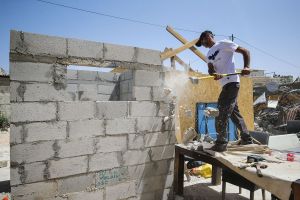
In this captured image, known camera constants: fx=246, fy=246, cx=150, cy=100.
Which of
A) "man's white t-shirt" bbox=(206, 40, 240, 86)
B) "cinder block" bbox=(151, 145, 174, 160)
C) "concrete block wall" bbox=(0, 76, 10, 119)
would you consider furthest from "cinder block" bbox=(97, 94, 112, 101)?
"concrete block wall" bbox=(0, 76, 10, 119)

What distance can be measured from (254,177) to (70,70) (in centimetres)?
555

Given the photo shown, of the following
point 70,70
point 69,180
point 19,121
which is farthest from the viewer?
point 70,70

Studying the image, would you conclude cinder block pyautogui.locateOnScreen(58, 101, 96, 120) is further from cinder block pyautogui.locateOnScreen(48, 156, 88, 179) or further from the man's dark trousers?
the man's dark trousers

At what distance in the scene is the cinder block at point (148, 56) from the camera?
14.2ft

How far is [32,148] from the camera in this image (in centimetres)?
325

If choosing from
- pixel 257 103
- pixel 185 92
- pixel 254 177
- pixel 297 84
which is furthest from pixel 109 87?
pixel 297 84

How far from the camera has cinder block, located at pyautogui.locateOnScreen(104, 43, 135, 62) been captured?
13.0ft

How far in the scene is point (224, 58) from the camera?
3854 millimetres

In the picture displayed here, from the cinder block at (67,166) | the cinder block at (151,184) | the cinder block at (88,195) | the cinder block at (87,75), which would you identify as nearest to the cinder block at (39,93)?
the cinder block at (67,166)

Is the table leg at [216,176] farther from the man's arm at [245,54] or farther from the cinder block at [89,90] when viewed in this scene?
the cinder block at [89,90]

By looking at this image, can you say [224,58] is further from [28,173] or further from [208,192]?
[28,173]

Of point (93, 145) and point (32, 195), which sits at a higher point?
point (93, 145)

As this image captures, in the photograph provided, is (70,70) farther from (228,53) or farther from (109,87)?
(228,53)

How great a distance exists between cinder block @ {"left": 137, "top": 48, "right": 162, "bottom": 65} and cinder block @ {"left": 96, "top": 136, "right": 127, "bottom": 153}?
139 cm
